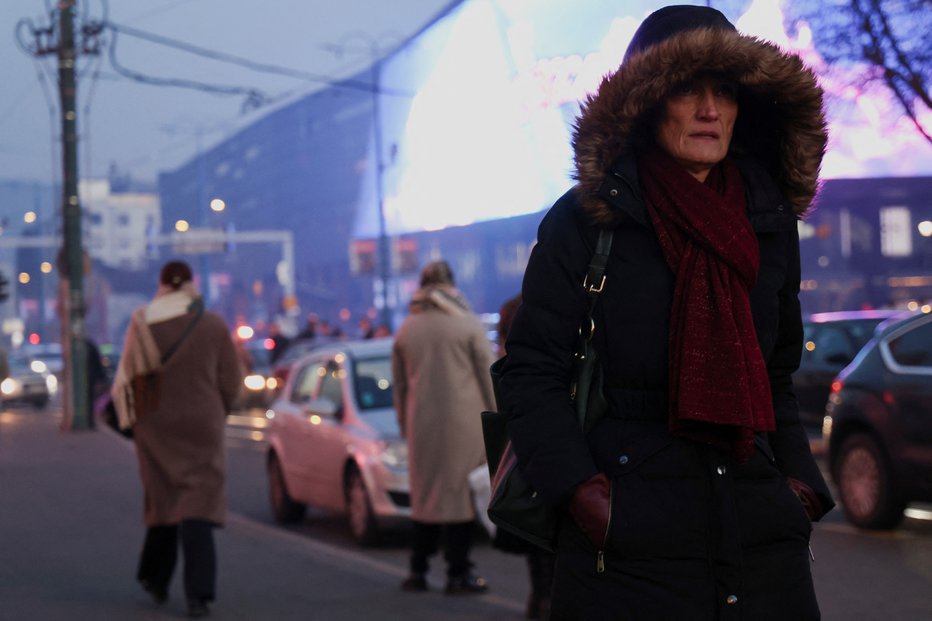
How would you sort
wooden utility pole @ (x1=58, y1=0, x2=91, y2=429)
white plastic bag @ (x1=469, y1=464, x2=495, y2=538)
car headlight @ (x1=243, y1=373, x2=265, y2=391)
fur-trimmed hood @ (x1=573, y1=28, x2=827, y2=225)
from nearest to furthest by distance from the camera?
fur-trimmed hood @ (x1=573, y1=28, x2=827, y2=225) → white plastic bag @ (x1=469, y1=464, x2=495, y2=538) → wooden utility pole @ (x1=58, y1=0, x2=91, y2=429) → car headlight @ (x1=243, y1=373, x2=265, y2=391)

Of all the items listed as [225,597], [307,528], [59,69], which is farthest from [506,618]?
[59,69]

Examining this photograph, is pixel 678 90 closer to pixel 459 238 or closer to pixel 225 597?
pixel 225 597

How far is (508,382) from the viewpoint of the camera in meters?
3.14

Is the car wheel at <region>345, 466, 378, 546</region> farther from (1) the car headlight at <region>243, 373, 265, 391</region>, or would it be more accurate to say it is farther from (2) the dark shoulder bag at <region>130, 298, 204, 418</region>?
(1) the car headlight at <region>243, 373, 265, 391</region>

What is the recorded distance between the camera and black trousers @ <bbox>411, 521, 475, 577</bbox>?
8.38 meters

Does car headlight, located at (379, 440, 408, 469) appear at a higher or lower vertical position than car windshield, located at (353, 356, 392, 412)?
lower

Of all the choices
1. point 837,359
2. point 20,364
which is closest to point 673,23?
point 837,359

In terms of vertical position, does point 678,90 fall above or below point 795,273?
above

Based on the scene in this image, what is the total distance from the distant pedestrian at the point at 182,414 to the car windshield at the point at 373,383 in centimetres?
374

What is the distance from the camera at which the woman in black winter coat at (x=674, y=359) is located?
2988 millimetres

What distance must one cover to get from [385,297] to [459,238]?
4.78m

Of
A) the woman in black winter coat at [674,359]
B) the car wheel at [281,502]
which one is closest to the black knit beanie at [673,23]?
the woman in black winter coat at [674,359]

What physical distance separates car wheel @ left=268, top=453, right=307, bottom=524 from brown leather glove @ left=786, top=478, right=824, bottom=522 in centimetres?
969

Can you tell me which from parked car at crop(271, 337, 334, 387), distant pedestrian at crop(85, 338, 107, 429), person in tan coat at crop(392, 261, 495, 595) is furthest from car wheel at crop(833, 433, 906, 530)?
distant pedestrian at crop(85, 338, 107, 429)
